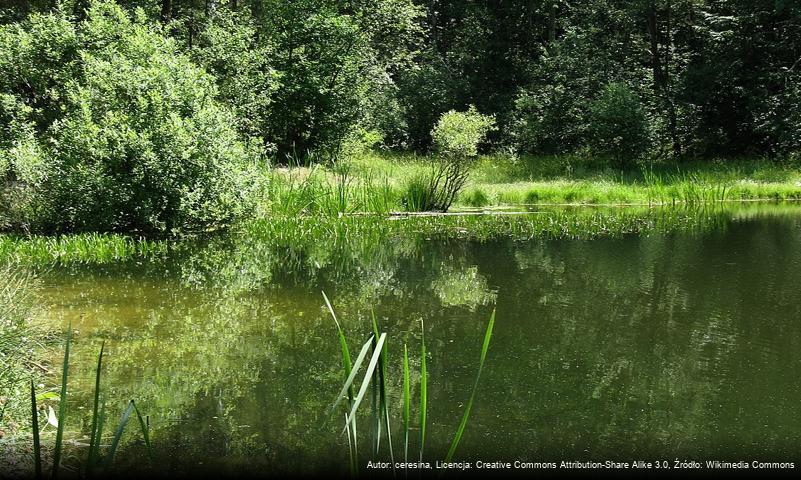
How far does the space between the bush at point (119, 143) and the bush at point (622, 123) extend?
13.0m

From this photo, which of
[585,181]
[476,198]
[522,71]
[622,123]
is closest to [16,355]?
[476,198]

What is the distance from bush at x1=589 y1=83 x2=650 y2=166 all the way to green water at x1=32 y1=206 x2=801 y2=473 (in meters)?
12.3

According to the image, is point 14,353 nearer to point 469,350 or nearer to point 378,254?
point 469,350

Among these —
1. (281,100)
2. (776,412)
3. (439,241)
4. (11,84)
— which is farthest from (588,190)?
(776,412)

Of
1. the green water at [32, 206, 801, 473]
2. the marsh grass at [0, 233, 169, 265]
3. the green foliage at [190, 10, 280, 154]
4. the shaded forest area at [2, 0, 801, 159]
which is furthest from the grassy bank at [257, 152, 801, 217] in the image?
the green water at [32, 206, 801, 473]

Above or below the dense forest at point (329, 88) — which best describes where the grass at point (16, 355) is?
below

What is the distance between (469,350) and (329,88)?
15024 millimetres

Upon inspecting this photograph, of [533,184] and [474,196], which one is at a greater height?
[533,184]

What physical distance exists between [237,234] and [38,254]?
135 inches

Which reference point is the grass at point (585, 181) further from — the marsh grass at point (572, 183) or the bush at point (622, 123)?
the bush at point (622, 123)

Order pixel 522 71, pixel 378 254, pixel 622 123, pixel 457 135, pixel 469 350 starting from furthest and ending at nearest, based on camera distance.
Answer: pixel 522 71 → pixel 622 123 → pixel 457 135 → pixel 378 254 → pixel 469 350

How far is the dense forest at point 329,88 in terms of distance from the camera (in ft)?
34.1

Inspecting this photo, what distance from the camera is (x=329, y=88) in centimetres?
1914

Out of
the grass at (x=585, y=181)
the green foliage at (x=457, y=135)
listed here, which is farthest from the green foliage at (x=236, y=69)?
the green foliage at (x=457, y=135)
